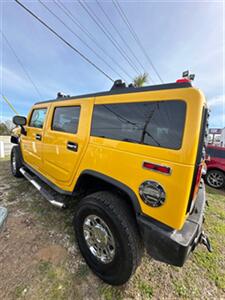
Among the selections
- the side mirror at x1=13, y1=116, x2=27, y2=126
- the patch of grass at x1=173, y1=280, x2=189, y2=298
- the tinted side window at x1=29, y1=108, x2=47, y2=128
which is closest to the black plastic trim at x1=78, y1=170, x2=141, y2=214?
the patch of grass at x1=173, y1=280, x2=189, y2=298

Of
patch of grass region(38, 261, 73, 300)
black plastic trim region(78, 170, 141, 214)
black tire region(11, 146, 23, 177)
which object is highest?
black plastic trim region(78, 170, 141, 214)

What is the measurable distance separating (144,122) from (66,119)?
1.49 metres

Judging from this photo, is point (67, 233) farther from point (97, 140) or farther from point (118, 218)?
point (97, 140)

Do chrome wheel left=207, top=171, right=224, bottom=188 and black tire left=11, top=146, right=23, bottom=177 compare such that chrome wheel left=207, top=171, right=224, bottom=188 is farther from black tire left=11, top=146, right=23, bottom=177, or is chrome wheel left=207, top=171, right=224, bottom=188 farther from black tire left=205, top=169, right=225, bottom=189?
black tire left=11, top=146, right=23, bottom=177

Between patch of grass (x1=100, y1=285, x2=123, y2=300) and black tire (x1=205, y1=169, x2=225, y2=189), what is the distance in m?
5.34

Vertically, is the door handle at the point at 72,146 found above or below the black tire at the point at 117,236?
above

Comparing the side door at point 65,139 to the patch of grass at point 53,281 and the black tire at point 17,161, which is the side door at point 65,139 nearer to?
the patch of grass at point 53,281

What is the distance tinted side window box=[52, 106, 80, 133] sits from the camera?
219 centimetres

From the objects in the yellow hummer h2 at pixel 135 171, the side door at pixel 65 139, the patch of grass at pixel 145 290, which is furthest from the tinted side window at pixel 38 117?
the patch of grass at pixel 145 290

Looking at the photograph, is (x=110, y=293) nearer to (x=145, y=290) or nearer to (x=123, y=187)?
(x=145, y=290)

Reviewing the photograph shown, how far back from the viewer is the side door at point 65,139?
2.00 metres

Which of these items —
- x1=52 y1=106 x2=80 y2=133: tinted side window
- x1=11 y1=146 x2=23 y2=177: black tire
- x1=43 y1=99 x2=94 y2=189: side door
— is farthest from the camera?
x1=11 y1=146 x2=23 y2=177: black tire

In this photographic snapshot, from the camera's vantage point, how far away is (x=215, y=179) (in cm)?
539

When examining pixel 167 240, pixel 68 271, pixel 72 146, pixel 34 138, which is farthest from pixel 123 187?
pixel 34 138
